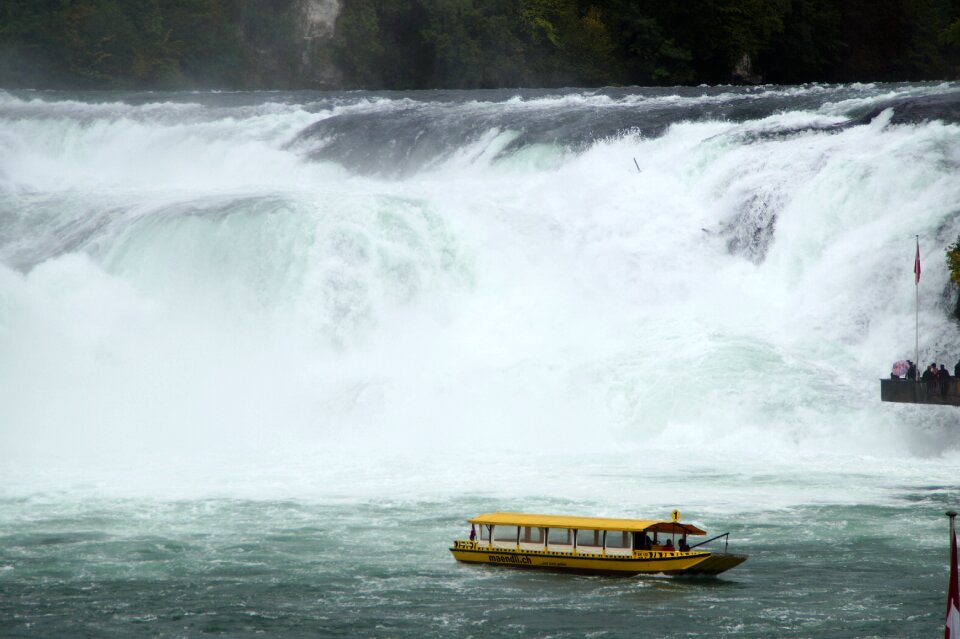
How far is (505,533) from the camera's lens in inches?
776

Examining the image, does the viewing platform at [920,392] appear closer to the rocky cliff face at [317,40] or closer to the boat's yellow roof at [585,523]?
the boat's yellow roof at [585,523]

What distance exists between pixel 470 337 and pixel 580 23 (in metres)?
38.2

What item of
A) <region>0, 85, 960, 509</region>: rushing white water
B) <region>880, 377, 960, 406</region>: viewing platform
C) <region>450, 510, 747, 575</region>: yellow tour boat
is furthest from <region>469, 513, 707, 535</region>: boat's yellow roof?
<region>880, 377, 960, 406</region>: viewing platform

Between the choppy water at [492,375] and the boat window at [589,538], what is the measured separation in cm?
60

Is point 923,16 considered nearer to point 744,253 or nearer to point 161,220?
point 744,253

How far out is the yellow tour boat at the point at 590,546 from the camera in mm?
18891

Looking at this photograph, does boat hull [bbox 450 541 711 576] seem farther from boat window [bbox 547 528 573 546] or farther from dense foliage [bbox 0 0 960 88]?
dense foliage [bbox 0 0 960 88]

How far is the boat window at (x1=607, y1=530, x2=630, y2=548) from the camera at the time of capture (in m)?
19.2

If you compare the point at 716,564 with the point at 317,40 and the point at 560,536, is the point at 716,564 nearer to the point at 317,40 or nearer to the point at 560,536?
the point at 560,536

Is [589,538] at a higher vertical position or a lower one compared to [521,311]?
lower

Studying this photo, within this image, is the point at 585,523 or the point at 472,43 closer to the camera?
the point at 585,523

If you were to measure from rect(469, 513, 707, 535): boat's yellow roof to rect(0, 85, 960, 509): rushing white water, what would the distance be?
3542 mm

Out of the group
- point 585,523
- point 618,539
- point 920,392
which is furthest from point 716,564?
point 920,392

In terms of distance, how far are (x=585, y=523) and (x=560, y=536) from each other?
37 centimetres
